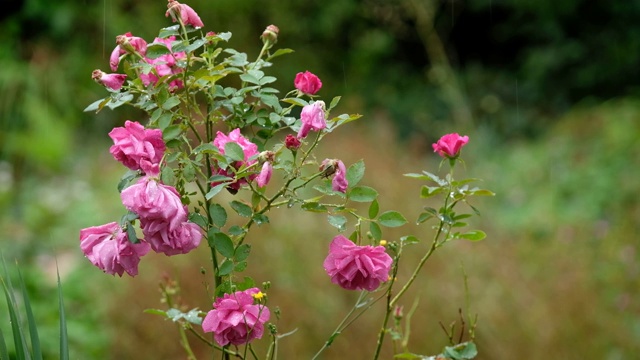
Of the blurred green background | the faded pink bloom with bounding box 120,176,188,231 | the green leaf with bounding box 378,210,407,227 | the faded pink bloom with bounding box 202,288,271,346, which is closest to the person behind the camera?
the faded pink bloom with bounding box 120,176,188,231

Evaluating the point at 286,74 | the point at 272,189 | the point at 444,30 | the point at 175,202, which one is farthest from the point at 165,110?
the point at 444,30

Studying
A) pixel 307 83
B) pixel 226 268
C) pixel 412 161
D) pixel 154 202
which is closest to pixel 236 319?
pixel 226 268

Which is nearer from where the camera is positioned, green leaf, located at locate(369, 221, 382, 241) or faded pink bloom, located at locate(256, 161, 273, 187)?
faded pink bloom, located at locate(256, 161, 273, 187)

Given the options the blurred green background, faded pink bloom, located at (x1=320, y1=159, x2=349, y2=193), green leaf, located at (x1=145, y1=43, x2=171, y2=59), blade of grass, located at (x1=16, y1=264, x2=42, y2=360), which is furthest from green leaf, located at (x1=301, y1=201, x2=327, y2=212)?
the blurred green background

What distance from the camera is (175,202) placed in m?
1.03

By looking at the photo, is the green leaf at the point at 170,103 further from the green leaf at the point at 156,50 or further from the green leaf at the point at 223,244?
the green leaf at the point at 223,244

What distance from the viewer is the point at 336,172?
1.12m

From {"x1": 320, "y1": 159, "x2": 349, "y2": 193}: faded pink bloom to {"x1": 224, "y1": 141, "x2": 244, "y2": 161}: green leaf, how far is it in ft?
0.33

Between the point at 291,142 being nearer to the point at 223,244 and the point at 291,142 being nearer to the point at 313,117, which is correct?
the point at 313,117

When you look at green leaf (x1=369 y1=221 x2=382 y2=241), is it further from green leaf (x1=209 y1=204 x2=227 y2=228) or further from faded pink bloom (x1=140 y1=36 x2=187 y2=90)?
faded pink bloom (x1=140 y1=36 x2=187 y2=90)

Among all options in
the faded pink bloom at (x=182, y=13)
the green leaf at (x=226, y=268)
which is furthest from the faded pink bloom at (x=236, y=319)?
the faded pink bloom at (x=182, y=13)

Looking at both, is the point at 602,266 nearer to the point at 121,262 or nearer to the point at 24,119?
the point at 121,262

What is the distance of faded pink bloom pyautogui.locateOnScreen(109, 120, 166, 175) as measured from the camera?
42.2 inches

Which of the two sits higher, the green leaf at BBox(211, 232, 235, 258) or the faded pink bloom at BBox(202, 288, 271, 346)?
the green leaf at BBox(211, 232, 235, 258)
